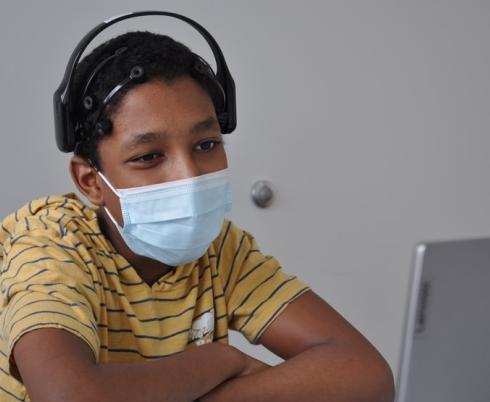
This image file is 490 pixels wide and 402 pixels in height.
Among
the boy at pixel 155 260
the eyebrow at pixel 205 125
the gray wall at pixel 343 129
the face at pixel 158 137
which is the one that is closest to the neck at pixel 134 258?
the boy at pixel 155 260

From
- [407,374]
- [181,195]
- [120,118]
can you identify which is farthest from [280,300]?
[407,374]

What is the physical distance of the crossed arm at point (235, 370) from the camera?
1005mm

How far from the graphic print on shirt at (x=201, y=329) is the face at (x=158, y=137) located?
26 centimetres

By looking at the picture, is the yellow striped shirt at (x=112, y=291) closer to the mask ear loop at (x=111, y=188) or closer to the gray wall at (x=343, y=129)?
the mask ear loop at (x=111, y=188)

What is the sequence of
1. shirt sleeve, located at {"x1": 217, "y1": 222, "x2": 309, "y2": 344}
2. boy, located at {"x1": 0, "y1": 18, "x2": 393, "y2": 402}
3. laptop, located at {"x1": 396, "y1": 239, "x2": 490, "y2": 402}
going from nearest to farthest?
laptop, located at {"x1": 396, "y1": 239, "x2": 490, "y2": 402}, boy, located at {"x1": 0, "y1": 18, "x2": 393, "y2": 402}, shirt sleeve, located at {"x1": 217, "y1": 222, "x2": 309, "y2": 344}

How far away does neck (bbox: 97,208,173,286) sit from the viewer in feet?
4.24

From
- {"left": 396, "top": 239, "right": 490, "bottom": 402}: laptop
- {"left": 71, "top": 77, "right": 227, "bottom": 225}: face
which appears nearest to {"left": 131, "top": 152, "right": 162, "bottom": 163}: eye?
{"left": 71, "top": 77, "right": 227, "bottom": 225}: face

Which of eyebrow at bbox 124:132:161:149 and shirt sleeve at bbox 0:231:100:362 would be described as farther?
eyebrow at bbox 124:132:161:149

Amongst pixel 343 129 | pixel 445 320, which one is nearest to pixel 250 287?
pixel 445 320

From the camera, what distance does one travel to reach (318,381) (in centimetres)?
120

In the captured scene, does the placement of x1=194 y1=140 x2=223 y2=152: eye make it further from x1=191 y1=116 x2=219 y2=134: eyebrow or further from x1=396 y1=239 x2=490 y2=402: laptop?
x1=396 y1=239 x2=490 y2=402: laptop

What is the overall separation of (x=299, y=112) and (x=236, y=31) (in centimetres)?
28

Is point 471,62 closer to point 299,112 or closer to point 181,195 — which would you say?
point 299,112

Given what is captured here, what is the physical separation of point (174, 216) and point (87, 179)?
0.18m
